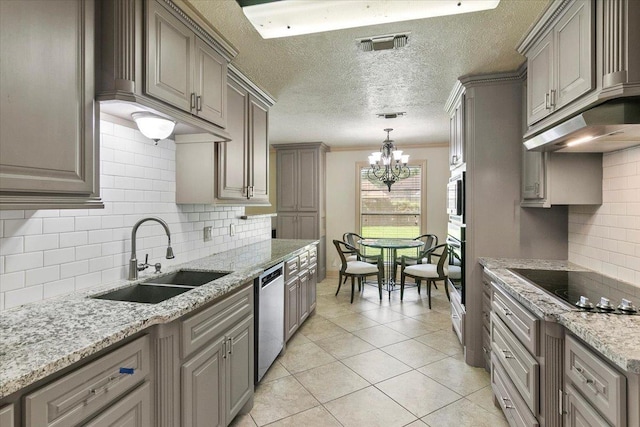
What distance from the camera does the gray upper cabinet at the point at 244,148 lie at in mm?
2584

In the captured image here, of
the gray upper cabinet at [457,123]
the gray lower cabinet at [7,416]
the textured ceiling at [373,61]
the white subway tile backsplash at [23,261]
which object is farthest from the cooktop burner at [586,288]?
the white subway tile backsplash at [23,261]

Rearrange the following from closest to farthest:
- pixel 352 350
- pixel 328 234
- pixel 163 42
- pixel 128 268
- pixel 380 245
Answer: pixel 163 42
pixel 128 268
pixel 352 350
pixel 380 245
pixel 328 234

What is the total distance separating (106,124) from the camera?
190 cm

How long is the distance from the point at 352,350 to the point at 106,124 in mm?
2729

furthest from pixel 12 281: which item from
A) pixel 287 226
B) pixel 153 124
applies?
pixel 287 226

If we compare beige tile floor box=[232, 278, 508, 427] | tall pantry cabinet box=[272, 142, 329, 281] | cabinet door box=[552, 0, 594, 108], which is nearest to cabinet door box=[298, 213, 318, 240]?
tall pantry cabinet box=[272, 142, 329, 281]

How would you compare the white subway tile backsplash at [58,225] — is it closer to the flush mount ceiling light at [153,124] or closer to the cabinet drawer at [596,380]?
the flush mount ceiling light at [153,124]

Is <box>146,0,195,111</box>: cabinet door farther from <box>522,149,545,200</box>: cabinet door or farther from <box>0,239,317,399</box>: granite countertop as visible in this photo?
<box>522,149,545,200</box>: cabinet door

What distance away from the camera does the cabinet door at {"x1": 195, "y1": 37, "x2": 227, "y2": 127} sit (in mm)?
1946

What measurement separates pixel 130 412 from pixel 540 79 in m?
2.71

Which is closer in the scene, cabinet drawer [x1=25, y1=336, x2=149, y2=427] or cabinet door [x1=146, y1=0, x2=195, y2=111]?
cabinet drawer [x1=25, y1=336, x2=149, y2=427]

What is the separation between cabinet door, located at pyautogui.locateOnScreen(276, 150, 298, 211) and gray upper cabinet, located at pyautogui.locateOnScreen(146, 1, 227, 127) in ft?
12.1

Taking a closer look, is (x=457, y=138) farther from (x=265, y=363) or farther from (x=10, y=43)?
(x=10, y=43)

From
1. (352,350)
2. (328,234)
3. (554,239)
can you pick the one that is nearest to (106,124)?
(352,350)
